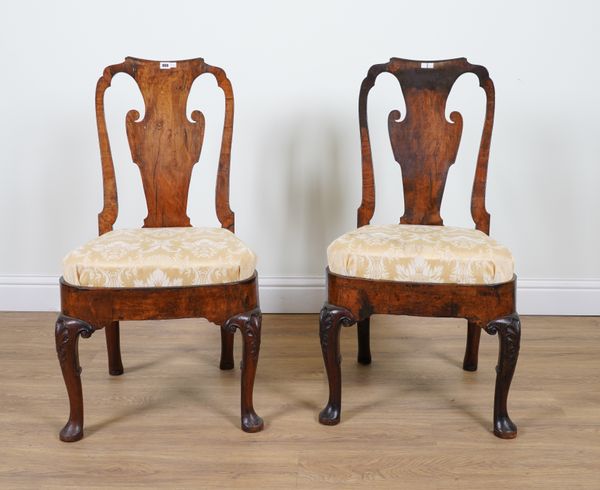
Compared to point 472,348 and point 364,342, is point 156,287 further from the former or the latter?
point 472,348

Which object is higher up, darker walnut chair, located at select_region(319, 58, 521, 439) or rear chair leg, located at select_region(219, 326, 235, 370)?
darker walnut chair, located at select_region(319, 58, 521, 439)

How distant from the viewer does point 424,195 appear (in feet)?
7.39

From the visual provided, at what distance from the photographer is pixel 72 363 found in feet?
6.04

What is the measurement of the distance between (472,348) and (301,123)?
3.71 feet

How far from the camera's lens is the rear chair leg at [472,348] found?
231cm

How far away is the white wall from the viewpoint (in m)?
2.80

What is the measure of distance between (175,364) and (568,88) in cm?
185

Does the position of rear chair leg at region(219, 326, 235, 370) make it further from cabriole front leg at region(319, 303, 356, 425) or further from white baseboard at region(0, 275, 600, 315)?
white baseboard at region(0, 275, 600, 315)

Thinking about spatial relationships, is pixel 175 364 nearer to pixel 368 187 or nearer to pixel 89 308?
pixel 89 308

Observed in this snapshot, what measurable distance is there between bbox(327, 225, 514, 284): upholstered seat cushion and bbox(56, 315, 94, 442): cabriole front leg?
68 cm

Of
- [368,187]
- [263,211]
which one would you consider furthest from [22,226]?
[368,187]

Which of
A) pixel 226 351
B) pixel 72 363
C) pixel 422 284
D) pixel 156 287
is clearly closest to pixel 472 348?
pixel 422 284

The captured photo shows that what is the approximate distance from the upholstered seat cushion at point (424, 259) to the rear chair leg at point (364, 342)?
19.4 inches

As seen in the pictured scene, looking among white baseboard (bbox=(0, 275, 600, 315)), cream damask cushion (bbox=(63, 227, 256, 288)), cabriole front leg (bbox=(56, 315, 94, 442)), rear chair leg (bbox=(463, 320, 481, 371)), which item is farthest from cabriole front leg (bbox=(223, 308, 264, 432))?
white baseboard (bbox=(0, 275, 600, 315))
